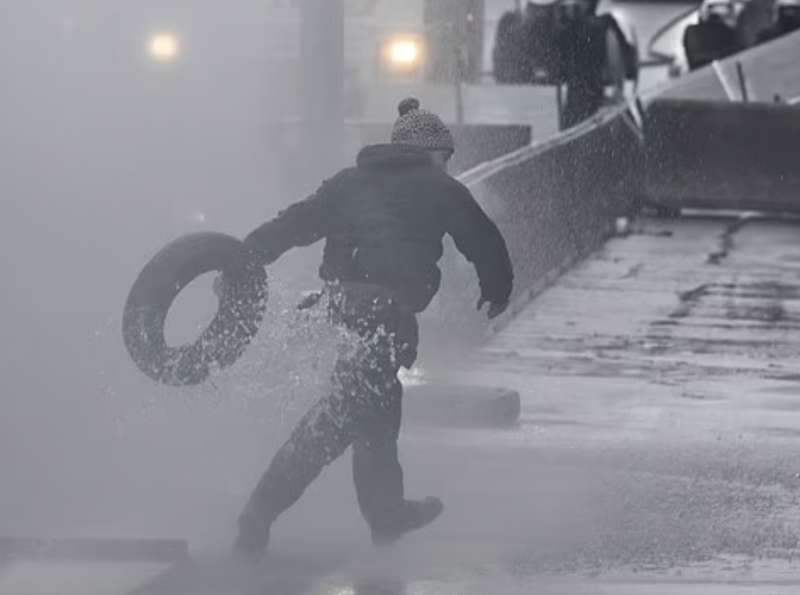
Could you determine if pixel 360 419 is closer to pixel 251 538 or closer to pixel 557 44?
pixel 251 538

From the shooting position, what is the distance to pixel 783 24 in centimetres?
4219

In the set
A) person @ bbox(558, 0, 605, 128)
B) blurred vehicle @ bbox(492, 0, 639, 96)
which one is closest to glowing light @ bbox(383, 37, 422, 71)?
person @ bbox(558, 0, 605, 128)

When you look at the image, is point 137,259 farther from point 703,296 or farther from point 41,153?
point 703,296

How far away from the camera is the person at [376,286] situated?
386 inches

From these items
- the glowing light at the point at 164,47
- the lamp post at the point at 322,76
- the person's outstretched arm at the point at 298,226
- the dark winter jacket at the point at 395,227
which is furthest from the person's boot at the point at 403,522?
the glowing light at the point at 164,47

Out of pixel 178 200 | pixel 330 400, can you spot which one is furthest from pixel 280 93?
pixel 330 400

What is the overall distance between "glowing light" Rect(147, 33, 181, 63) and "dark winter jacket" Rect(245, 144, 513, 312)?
955cm

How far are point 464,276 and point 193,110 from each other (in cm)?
457

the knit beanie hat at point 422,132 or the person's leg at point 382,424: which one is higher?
the knit beanie hat at point 422,132

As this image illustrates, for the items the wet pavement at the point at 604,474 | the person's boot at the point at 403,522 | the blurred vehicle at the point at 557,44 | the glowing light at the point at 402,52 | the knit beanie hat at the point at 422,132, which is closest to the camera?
the wet pavement at the point at 604,474

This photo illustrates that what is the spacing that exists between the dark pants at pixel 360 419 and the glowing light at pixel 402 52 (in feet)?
51.8

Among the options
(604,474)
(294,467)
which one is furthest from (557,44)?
(294,467)

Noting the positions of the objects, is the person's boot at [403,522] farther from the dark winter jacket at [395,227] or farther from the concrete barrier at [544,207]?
the concrete barrier at [544,207]

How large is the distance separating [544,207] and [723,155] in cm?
635
